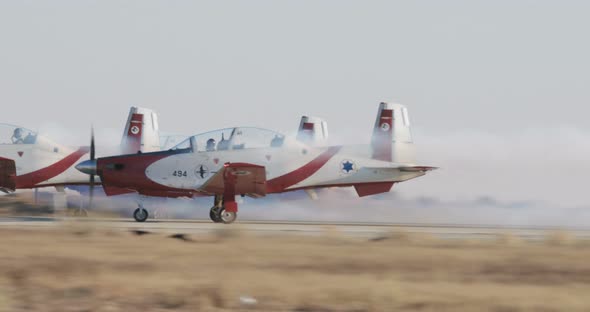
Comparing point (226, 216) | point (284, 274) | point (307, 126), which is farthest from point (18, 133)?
point (284, 274)

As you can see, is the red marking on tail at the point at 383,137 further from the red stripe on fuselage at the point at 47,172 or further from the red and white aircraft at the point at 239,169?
the red stripe on fuselage at the point at 47,172

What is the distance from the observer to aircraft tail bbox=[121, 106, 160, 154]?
3788 cm

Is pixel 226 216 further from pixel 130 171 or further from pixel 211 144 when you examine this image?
pixel 130 171

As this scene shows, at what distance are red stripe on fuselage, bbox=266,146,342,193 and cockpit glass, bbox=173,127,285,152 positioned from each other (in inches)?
52.3

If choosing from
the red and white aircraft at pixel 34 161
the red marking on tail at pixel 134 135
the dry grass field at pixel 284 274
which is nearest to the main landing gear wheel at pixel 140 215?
the red and white aircraft at pixel 34 161

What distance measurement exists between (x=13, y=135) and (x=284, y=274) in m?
22.3

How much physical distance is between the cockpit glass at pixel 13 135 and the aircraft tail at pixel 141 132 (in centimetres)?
403

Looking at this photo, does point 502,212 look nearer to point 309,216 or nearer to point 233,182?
point 309,216

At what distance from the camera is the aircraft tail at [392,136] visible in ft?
110

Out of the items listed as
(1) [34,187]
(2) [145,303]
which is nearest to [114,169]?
(1) [34,187]

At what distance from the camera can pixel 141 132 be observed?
38.2m

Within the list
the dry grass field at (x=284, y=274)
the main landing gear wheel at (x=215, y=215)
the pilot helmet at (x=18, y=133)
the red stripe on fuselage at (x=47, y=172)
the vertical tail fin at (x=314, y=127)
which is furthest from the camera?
the vertical tail fin at (x=314, y=127)

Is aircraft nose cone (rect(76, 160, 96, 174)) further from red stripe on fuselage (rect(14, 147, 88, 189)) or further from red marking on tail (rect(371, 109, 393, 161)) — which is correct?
red marking on tail (rect(371, 109, 393, 161))

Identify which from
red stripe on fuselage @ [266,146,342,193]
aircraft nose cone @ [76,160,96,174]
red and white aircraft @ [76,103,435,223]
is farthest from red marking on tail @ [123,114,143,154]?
red stripe on fuselage @ [266,146,342,193]
